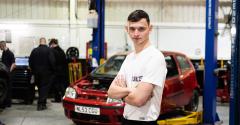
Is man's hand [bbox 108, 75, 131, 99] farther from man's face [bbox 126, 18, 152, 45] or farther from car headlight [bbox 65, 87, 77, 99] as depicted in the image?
car headlight [bbox 65, 87, 77, 99]

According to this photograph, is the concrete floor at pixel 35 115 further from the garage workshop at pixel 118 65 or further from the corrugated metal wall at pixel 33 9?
the corrugated metal wall at pixel 33 9

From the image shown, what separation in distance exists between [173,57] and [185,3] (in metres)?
5.90

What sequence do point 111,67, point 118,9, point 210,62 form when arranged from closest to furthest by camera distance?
point 210,62 < point 111,67 < point 118,9

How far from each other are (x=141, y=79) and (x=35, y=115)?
5522 mm

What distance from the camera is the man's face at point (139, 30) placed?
2549 millimetres

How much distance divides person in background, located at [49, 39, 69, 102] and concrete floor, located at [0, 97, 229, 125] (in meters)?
0.56

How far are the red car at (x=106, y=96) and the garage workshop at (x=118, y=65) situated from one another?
0.02m

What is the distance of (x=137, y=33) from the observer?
8.35 feet

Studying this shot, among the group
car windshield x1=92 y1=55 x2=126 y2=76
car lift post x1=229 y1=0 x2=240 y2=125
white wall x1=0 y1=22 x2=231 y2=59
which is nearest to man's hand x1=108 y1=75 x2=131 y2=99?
car lift post x1=229 y1=0 x2=240 y2=125

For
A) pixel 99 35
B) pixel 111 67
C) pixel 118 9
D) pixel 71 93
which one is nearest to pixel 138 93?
pixel 71 93

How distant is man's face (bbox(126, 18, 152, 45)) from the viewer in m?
→ 2.55

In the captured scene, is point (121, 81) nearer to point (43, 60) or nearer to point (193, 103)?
point (193, 103)

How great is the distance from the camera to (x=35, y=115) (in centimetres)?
767

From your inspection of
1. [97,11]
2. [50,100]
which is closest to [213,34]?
[97,11]
